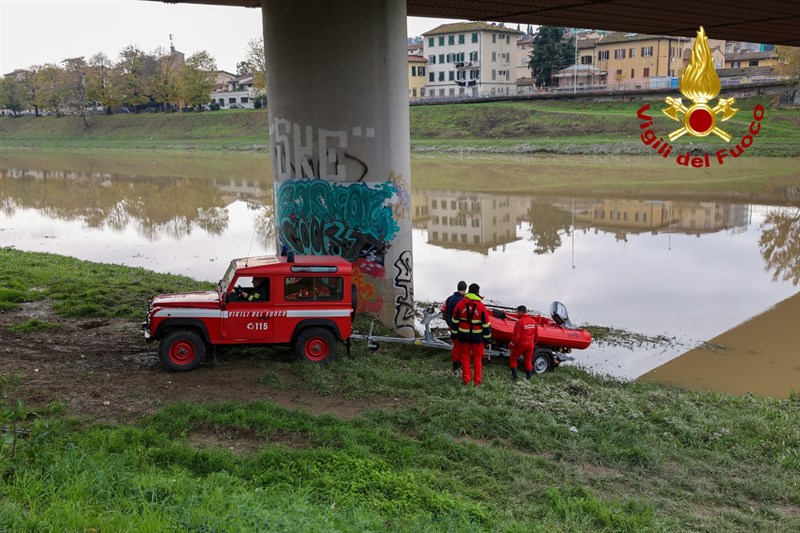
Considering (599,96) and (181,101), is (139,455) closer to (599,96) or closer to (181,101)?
(599,96)

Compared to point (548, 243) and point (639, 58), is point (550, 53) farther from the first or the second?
point (548, 243)

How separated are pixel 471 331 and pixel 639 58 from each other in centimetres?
8338

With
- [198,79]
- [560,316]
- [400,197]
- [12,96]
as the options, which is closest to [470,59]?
[198,79]

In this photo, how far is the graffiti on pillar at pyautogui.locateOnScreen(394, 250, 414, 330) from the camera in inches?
554

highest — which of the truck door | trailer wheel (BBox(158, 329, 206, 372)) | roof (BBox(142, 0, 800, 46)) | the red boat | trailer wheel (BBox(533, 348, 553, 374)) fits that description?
roof (BBox(142, 0, 800, 46))

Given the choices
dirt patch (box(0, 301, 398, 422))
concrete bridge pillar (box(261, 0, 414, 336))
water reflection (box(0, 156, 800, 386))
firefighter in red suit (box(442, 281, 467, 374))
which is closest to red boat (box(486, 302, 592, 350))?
firefighter in red suit (box(442, 281, 467, 374))

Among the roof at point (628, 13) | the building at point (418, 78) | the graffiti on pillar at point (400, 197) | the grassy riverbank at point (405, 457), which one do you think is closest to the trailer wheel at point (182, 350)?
the grassy riverbank at point (405, 457)

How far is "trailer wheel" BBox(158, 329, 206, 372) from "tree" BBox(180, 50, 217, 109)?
88568mm

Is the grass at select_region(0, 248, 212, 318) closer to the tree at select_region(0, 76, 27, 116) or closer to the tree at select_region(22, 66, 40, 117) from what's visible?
the tree at select_region(22, 66, 40, 117)

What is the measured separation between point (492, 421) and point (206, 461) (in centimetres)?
369

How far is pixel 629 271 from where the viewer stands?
2069 cm

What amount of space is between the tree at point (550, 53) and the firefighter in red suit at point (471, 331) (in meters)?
90.4

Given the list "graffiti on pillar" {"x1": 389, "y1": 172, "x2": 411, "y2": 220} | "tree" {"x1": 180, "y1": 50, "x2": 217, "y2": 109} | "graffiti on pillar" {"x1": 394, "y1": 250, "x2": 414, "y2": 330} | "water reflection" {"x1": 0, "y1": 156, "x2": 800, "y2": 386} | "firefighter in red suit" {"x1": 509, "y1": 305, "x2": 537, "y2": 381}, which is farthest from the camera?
"tree" {"x1": 180, "y1": 50, "x2": 217, "y2": 109}

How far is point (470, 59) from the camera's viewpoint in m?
103
